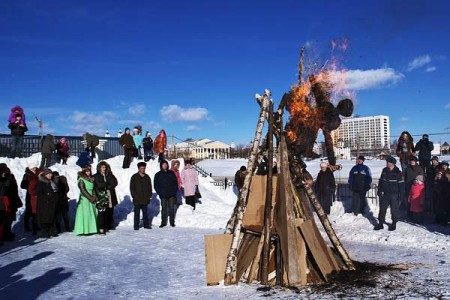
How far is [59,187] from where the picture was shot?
1177 centimetres

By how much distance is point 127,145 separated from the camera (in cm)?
1823

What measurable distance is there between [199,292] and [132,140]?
12.8m

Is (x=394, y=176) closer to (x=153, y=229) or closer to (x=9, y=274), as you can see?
(x=153, y=229)

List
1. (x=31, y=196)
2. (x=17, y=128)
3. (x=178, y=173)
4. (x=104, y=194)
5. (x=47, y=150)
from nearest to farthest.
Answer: (x=31, y=196) < (x=104, y=194) < (x=178, y=173) < (x=47, y=150) < (x=17, y=128)

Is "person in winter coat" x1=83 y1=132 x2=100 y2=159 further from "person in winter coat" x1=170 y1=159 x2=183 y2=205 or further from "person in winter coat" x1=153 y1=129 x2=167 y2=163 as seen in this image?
"person in winter coat" x1=170 y1=159 x2=183 y2=205

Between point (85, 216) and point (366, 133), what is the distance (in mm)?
17033

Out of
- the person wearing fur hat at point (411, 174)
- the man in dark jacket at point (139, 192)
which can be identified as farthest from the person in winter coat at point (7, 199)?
the person wearing fur hat at point (411, 174)

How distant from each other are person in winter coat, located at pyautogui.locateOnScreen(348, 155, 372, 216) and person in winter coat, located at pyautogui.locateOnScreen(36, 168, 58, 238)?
850 cm

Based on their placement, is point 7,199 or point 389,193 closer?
point 7,199

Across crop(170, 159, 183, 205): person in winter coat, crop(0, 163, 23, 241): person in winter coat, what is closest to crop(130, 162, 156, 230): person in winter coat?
crop(170, 159, 183, 205): person in winter coat

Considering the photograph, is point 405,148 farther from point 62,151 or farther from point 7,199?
point 62,151

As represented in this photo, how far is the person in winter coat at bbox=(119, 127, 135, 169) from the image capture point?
718 inches

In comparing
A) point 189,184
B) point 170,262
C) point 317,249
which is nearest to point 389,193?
point 317,249

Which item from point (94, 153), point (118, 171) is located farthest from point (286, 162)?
point (94, 153)
